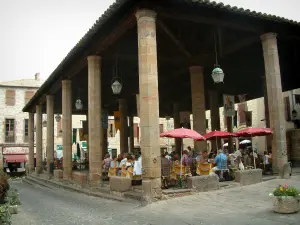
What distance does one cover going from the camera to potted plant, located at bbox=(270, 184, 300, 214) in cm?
688

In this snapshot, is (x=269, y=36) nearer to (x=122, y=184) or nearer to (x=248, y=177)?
(x=248, y=177)

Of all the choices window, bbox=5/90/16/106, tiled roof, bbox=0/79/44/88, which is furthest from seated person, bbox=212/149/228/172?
tiled roof, bbox=0/79/44/88

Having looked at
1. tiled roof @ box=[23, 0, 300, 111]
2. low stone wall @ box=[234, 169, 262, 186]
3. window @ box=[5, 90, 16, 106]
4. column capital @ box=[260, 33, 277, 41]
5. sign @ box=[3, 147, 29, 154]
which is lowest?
low stone wall @ box=[234, 169, 262, 186]

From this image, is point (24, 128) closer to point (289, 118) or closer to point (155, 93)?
point (289, 118)

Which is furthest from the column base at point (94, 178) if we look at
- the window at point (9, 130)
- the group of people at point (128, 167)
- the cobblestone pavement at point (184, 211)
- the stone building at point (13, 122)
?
the window at point (9, 130)

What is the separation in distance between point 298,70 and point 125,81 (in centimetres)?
949

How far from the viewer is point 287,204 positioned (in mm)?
6887

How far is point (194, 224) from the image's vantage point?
6.58 metres

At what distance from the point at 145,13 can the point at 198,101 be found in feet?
23.3

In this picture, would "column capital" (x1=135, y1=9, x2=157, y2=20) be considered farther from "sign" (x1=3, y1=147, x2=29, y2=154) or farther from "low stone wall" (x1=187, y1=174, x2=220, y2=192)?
"sign" (x1=3, y1=147, x2=29, y2=154)

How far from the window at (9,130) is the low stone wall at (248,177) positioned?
31052 millimetres

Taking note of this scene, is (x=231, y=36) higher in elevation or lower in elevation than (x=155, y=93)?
higher

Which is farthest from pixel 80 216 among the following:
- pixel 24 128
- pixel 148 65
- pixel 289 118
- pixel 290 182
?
pixel 24 128

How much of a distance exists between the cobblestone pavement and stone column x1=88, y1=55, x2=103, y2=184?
6.99 feet
